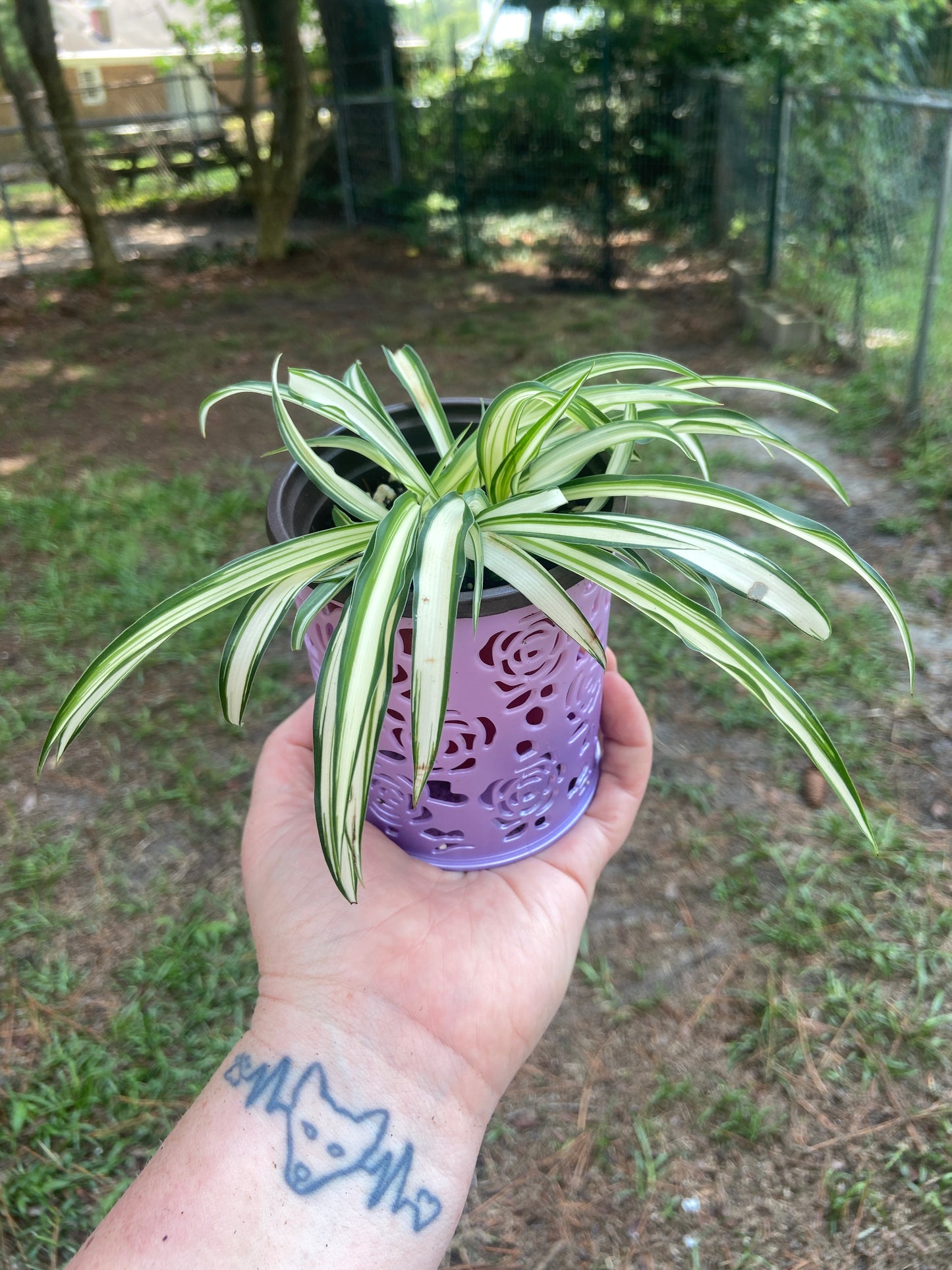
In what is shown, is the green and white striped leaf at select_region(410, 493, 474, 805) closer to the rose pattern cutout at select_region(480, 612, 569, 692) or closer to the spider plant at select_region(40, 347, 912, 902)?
the spider plant at select_region(40, 347, 912, 902)

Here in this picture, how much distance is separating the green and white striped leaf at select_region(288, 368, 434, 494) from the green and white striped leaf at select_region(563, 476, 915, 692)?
181 millimetres

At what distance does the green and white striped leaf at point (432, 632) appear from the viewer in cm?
76

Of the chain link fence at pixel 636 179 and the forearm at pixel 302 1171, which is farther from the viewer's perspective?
the chain link fence at pixel 636 179

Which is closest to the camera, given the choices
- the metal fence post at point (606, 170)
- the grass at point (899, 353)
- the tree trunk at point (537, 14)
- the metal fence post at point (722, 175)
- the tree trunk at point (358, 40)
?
the grass at point (899, 353)

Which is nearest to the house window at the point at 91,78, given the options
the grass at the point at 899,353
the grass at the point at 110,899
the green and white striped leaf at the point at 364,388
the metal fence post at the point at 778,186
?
the metal fence post at the point at 778,186

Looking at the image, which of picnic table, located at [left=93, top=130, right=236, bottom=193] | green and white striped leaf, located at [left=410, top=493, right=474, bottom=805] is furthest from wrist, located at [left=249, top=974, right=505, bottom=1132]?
picnic table, located at [left=93, top=130, right=236, bottom=193]

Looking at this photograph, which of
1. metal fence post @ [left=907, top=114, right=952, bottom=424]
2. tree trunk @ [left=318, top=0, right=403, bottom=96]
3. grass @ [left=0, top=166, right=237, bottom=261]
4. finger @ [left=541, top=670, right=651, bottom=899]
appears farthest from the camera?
grass @ [left=0, top=166, right=237, bottom=261]

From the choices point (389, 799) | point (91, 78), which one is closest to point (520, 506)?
point (389, 799)

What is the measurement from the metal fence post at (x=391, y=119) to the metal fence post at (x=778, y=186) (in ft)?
12.6

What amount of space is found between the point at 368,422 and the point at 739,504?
456 mm

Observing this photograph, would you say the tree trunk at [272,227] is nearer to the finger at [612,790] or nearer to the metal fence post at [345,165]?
the metal fence post at [345,165]

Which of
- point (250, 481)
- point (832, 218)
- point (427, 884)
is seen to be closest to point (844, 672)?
point (427, 884)

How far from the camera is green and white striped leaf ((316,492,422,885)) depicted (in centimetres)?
77

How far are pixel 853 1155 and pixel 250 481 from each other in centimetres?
285
